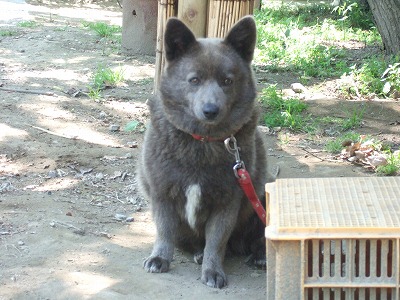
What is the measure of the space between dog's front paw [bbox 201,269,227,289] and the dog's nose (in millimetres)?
945

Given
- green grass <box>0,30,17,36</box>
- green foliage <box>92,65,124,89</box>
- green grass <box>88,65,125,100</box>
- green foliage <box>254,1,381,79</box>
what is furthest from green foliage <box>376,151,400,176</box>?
green grass <box>0,30,17,36</box>

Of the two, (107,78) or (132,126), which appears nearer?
(132,126)

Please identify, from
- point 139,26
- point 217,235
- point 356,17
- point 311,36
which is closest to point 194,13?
point 217,235

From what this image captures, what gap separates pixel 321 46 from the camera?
1062 cm

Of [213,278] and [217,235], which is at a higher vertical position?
[217,235]

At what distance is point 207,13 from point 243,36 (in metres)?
1.69

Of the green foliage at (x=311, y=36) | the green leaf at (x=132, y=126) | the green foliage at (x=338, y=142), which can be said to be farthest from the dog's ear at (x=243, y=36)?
the green foliage at (x=311, y=36)

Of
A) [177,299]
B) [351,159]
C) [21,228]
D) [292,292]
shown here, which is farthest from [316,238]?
[351,159]

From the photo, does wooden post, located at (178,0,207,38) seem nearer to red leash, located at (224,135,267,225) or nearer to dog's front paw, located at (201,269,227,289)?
red leash, located at (224,135,267,225)

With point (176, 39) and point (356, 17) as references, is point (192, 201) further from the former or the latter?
point (356, 17)

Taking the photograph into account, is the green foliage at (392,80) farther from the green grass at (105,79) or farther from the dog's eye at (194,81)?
the dog's eye at (194,81)

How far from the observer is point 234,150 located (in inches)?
181

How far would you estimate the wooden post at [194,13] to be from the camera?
20.6 ft

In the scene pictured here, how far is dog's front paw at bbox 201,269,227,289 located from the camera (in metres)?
4.46
